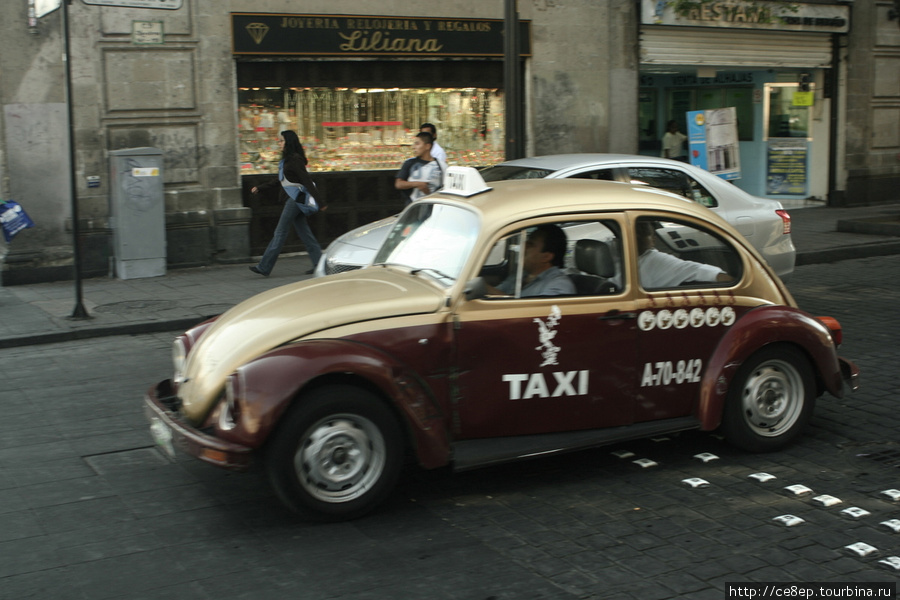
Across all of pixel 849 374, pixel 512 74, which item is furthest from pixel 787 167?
pixel 849 374

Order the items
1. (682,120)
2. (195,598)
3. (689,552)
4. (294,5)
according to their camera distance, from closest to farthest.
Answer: (195,598) < (689,552) < (294,5) < (682,120)

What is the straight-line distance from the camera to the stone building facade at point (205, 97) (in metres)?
12.2

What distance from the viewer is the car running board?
4.86 m

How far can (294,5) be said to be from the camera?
13.9 meters

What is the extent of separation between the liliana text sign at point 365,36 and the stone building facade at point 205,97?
0.06 meters

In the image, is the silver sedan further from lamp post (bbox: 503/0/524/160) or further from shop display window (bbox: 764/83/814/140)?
shop display window (bbox: 764/83/814/140)

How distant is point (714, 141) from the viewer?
1410 centimetres

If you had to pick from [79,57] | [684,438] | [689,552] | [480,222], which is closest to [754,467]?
[684,438]

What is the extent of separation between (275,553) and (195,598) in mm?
499

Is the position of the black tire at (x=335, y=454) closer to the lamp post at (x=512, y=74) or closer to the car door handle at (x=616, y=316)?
the car door handle at (x=616, y=316)

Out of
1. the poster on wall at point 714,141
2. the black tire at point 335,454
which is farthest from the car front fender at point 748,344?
the poster on wall at point 714,141

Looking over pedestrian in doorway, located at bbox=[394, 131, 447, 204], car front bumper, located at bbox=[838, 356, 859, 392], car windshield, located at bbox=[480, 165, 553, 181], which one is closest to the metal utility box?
pedestrian in doorway, located at bbox=[394, 131, 447, 204]

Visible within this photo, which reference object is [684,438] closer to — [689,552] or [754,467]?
[754,467]

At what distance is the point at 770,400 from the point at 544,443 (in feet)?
4.75
